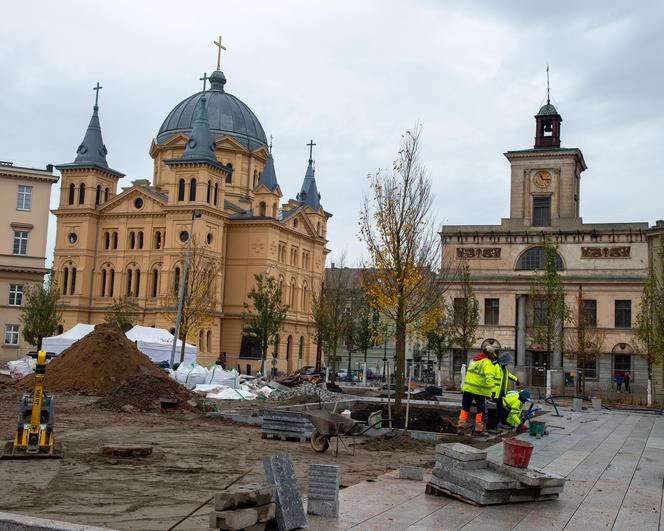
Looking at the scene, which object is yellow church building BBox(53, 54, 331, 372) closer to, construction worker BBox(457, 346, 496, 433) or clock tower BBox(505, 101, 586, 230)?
clock tower BBox(505, 101, 586, 230)

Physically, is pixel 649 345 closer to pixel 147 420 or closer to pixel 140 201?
pixel 147 420

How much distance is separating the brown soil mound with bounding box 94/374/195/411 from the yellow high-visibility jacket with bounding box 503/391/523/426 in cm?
955

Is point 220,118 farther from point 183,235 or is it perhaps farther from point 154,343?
point 154,343

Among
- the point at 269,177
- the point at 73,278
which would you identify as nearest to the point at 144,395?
the point at 73,278

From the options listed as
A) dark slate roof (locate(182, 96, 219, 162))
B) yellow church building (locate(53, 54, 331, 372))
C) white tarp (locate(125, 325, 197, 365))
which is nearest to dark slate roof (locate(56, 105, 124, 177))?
yellow church building (locate(53, 54, 331, 372))

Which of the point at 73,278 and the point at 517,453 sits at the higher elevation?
the point at 73,278

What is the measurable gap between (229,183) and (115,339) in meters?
44.7

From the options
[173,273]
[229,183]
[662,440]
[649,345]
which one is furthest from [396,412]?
[229,183]

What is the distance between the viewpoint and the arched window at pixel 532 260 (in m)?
52.7

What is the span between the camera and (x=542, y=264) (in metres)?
52.7

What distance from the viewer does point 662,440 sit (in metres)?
18.5

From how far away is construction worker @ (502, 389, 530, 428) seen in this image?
18.5 meters

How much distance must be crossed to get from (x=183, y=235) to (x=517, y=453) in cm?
5348

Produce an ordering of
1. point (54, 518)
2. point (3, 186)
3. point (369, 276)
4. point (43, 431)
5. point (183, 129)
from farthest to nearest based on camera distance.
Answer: point (183, 129), point (3, 186), point (369, 276), point (43, 431), point (54, 518)
